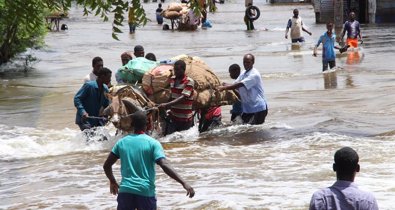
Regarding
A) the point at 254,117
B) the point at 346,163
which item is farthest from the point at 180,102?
the point at 346,163

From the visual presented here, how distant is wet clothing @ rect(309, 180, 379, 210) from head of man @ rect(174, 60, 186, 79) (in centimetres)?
662

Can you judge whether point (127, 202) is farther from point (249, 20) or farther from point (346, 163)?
point (249, 20)

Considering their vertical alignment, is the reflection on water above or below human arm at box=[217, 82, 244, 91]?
below

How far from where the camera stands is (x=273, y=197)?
8859mm

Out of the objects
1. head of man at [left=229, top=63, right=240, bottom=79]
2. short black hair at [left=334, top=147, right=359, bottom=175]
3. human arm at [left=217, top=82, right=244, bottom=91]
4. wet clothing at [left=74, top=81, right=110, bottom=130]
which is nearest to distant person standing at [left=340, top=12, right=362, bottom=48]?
head of man at [left=229, top=63, right=240, bottom=79]

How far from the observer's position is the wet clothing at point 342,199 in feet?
15.6

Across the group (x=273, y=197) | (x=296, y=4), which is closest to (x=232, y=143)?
(x=273, y=197)

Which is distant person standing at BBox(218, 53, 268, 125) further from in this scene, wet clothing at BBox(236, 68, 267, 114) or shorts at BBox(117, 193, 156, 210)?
shorts at BBox(117, 193, 156, 210)

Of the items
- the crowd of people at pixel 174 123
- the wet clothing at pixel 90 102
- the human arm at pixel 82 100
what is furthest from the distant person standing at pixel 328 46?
the human arm at pixel 82 100

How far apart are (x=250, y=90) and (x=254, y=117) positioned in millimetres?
532

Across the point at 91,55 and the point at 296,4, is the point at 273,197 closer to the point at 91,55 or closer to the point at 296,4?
the point at 91,55

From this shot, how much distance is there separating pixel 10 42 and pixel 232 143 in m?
13.5

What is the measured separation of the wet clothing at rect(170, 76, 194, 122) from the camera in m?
11.5

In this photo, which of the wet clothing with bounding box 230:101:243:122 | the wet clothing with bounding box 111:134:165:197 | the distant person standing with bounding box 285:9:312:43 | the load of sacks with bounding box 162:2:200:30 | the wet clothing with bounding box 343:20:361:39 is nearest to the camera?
the wet clothing with bounding box 111:134:165:197
